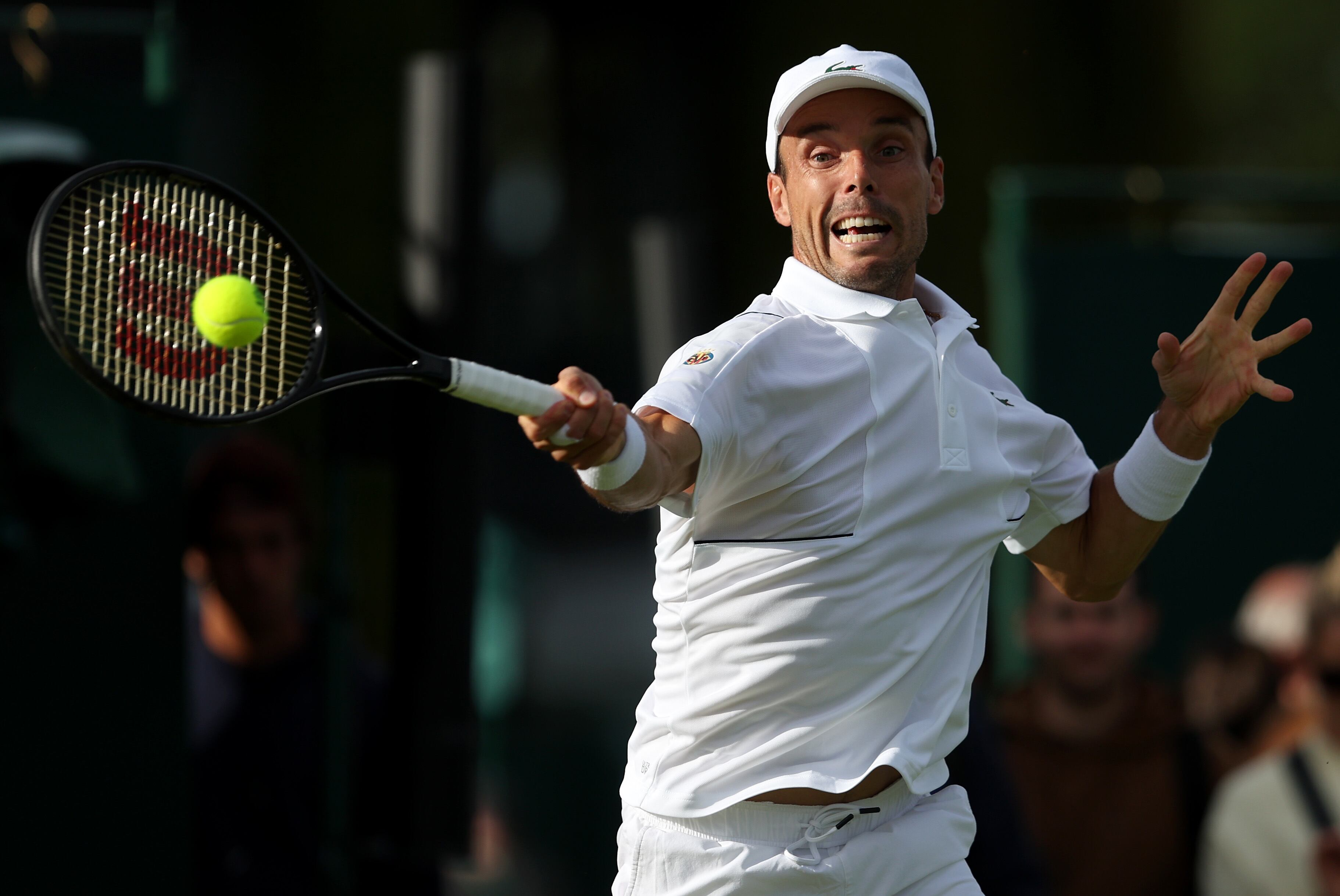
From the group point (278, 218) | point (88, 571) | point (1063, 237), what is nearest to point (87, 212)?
point (88, 571)

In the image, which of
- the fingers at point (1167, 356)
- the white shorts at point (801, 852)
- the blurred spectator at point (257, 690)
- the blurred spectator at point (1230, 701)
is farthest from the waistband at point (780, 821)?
the blurred spectator at point (1230, 701)

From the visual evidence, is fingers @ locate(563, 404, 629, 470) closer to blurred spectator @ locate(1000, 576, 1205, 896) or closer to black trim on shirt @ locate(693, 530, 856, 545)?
black trim on shirt @ locate(693, 530, 856, 545)

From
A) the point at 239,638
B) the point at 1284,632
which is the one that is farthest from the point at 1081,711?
the point at 239,638

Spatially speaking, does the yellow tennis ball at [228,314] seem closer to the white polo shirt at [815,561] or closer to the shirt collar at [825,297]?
the white polo shirt at [815,561]

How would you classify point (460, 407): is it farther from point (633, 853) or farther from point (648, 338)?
point (633, 853)

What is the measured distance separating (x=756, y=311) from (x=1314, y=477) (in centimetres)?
404

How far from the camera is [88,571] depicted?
507cm

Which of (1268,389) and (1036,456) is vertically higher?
(1268,389)

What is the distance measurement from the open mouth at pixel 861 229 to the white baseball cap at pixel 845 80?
0.65ft

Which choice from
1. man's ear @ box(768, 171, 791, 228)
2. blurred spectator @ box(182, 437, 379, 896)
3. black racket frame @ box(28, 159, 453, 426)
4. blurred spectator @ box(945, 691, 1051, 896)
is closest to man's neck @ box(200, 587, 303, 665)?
blurred spectator @ box(182, 437, 379, 896)

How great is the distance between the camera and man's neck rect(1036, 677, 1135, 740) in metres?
5.54

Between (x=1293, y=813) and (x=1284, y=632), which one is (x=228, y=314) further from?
(x=1284, y=632)

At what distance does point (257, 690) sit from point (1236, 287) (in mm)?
3465

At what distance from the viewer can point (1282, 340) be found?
3.12 m
